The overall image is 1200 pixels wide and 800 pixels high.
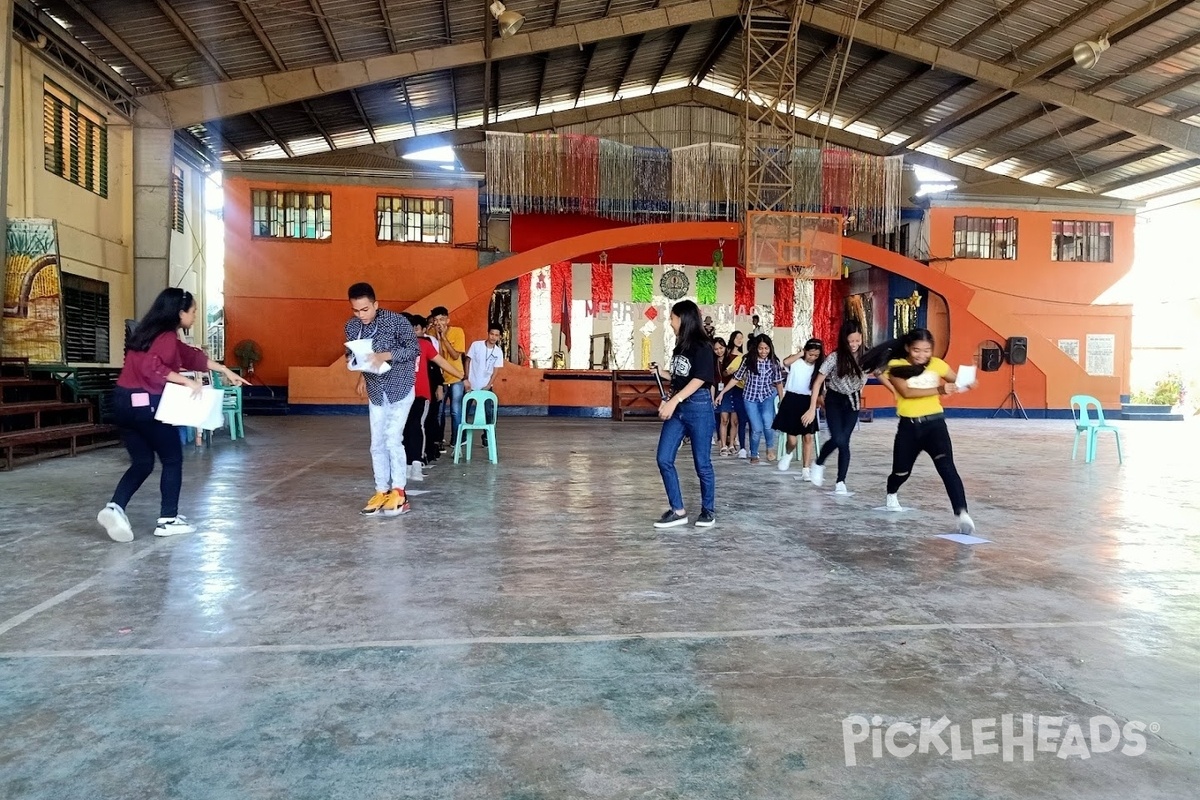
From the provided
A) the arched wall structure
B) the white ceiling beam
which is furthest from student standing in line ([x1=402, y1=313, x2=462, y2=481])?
the arched wall structure

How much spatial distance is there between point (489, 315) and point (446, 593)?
49.6 feet

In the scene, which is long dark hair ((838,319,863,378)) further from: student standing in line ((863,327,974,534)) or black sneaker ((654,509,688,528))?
black sneaker ((654,509,688,528))

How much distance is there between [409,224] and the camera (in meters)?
18.0

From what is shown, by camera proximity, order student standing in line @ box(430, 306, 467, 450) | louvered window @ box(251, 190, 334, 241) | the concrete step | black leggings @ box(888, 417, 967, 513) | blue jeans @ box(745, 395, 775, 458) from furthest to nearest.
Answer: the concrete step → louvered window @ box(251, 190, 334, 241) → blue jeans @ box(745, 395, 775, 458) → student standing in line @ box(430, 306, 467, 450) → black leggings @ box(888, 417, 967, 513)

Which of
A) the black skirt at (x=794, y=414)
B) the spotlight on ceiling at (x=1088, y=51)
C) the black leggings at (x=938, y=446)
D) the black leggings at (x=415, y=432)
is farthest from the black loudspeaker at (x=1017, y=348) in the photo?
the black leggings at (x=415, y=432)

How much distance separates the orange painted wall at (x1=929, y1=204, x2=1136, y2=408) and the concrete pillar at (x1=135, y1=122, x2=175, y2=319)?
53.8 feet

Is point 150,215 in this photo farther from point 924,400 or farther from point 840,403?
point 924,400

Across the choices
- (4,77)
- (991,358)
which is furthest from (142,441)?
(991,358)

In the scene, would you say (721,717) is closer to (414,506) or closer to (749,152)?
(414,506)

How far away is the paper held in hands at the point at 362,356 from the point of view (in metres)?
5.37

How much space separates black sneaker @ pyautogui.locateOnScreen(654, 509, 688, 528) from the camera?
17.7 ft

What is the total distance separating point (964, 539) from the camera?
5141mm

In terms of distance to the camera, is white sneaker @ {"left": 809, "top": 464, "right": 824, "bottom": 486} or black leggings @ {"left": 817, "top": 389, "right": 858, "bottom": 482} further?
white sneaker @ {"left": 809, "top": 464, "right": 824, "bottom": 486}

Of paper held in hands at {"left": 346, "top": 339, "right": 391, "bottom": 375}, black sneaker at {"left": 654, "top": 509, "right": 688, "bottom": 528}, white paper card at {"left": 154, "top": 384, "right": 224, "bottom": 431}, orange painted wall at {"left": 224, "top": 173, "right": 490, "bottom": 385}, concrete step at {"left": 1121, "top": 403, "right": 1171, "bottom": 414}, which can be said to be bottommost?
black sneaker at {"left": 654, "top": 509, "right": 688, "bottom": 528}
